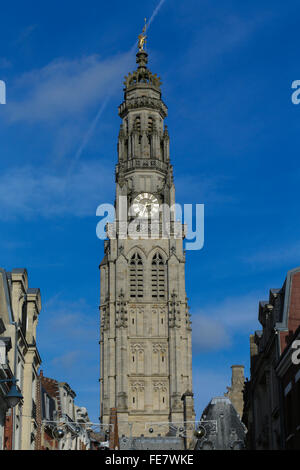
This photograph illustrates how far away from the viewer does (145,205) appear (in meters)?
128

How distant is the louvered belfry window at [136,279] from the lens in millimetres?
122250

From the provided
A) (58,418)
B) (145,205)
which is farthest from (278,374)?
(145,205)

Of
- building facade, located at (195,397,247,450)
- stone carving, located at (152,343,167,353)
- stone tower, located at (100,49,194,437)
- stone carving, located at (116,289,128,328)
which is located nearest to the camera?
building facade, located at (195,397,247,450)

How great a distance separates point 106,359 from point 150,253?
55.0ft

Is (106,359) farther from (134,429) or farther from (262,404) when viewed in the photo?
(262,404)

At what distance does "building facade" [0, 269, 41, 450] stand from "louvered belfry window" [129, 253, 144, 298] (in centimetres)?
6669

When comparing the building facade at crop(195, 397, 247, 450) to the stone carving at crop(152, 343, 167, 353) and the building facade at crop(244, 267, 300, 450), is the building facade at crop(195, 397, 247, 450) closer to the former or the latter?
the building facade at crop(244, 267, 300, 450)

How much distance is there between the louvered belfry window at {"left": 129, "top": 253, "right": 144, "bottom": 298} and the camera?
4813 inches

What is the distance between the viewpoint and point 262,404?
179 feet

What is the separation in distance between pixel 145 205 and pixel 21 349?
3120 inches

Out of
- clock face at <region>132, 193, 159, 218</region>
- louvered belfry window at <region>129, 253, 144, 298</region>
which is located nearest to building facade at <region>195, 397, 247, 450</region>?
louvered belfry window at <region>129, 253, 144, 298</region>

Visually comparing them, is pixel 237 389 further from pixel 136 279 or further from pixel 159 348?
pixel 136 279
